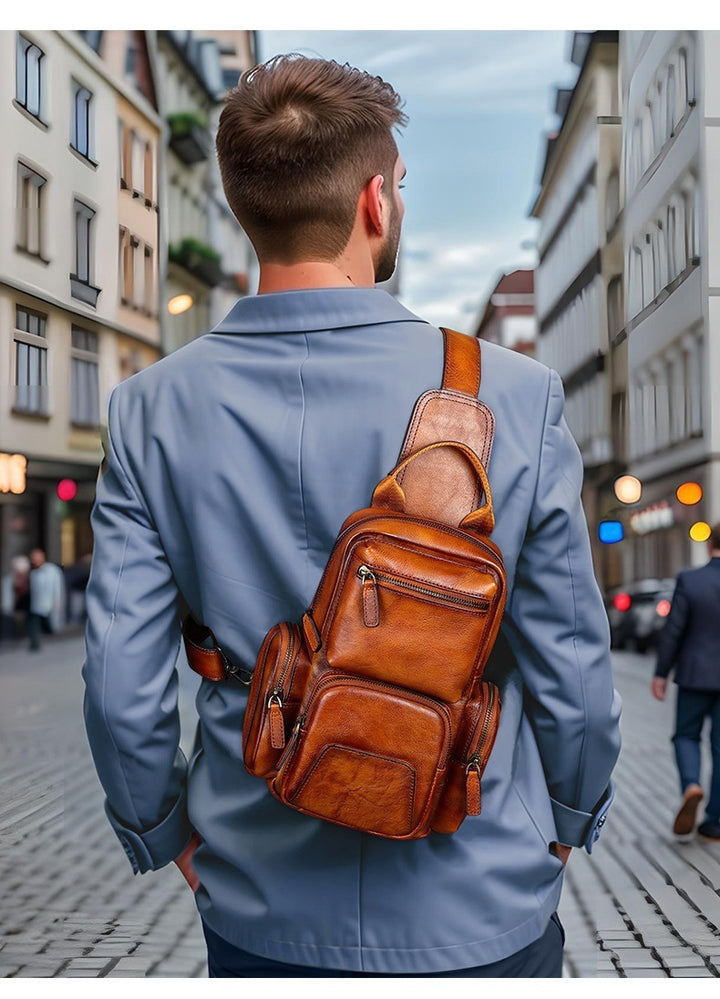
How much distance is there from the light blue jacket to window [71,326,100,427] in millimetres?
2076

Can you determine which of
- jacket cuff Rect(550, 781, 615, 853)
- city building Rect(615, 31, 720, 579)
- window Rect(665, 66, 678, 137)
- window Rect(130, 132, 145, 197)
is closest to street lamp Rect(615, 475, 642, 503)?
city building Rect(615, 31, 720, 579)

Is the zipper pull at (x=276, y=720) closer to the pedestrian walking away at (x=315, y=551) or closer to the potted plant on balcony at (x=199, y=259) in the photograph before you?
the pedestrian walking away at (x=315, y=551)

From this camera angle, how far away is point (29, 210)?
334cm

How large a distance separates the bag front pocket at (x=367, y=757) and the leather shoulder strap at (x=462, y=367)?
369 mm

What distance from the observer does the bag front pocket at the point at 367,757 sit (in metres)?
1.38

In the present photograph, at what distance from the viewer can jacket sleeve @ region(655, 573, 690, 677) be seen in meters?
5.64

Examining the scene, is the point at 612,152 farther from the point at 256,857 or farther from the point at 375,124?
the point at 256,857

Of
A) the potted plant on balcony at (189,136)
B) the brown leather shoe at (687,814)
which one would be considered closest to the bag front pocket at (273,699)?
the potted plant on balcony at (189,136)

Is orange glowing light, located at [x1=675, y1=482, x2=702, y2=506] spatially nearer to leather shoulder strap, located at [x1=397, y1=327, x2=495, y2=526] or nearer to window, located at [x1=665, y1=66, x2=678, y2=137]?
window, located at [x1=665, y1=66, x2=678, y2=137]

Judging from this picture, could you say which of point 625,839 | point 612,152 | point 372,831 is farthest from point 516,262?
point 372,831

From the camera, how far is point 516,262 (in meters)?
4.28

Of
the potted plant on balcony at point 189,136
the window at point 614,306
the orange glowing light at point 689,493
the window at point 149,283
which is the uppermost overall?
the potted plant on balcony at point 189,136

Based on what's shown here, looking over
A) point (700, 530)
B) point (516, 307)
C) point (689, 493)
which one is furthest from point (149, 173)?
point (700, 530)

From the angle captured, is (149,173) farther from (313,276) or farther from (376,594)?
(376,594)
